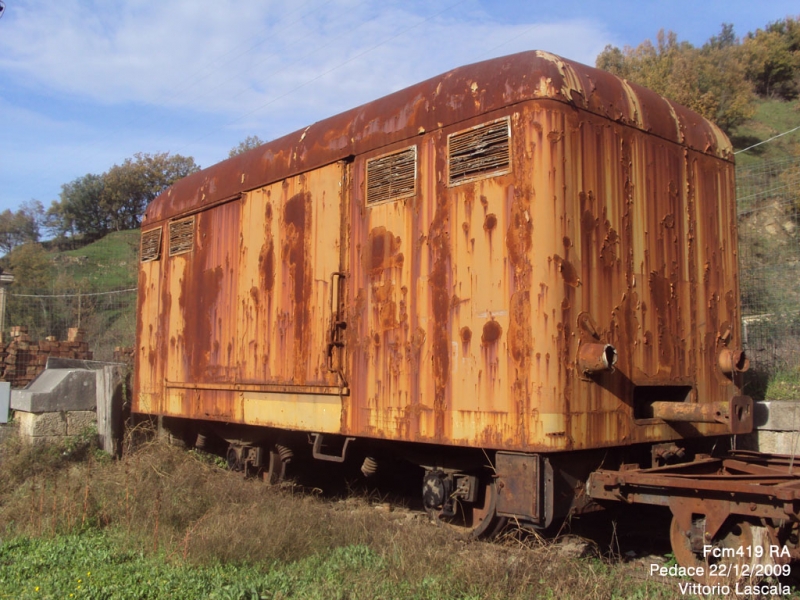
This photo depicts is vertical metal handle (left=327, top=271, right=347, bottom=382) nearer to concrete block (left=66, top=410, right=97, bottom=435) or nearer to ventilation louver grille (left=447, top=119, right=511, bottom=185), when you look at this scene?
ventilation louver grille (left=447, top=119, right=511, bottom=185)

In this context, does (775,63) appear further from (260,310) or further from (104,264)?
(260,310)

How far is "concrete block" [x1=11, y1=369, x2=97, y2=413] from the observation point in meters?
8.27

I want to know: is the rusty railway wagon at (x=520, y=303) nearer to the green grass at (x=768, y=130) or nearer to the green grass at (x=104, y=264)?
the green grass at (x=768, y=130)

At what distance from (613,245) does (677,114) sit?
1529 millimetres

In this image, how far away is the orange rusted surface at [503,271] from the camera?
15.8 ft

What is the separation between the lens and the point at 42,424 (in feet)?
27.2

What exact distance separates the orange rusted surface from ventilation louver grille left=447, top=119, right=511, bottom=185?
0.05 meters

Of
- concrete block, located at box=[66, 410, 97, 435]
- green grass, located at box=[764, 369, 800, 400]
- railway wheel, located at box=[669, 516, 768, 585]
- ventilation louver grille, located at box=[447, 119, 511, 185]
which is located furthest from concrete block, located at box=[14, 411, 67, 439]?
green grass, located at box=[764, 369, 800, 400]

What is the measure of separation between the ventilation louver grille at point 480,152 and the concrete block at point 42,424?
569 centimetres

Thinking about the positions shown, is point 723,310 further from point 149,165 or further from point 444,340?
point 149,165

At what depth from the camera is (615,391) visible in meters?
4.98

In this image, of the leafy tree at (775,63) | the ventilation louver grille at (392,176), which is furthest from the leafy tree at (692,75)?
the ventilation louver grille at (392,176)

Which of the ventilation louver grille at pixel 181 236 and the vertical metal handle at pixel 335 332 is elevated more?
the ventilation louver grille at pixel 181 236

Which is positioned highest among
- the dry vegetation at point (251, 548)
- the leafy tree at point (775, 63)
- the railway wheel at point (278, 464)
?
the leafy tree at point (775, 63)
